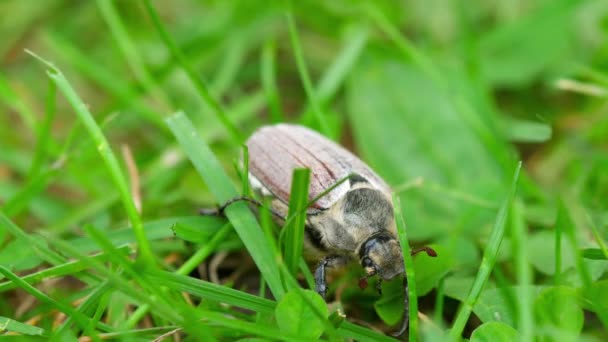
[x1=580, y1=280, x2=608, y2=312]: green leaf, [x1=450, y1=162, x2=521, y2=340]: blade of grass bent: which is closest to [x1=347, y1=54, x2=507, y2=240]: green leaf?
[x1=450, y1=162, x2=521, y2=340]: blade of grass bent

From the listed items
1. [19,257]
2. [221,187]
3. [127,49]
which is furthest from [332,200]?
[127,49]

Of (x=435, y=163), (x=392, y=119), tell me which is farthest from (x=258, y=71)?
(x=435, y=163)

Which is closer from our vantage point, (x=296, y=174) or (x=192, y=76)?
(x=296, y=174)

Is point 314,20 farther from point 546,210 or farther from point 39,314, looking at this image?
point 39,314

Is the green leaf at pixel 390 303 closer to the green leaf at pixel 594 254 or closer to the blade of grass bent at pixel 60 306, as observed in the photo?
the green leaf at pixel 594 254

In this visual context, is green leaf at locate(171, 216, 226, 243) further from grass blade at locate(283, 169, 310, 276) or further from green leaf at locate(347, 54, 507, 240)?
green leaf at locate(347, 54, 507, 240)

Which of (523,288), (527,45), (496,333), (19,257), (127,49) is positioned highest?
(127,49)

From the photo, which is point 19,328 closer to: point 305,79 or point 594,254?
point 305,79
